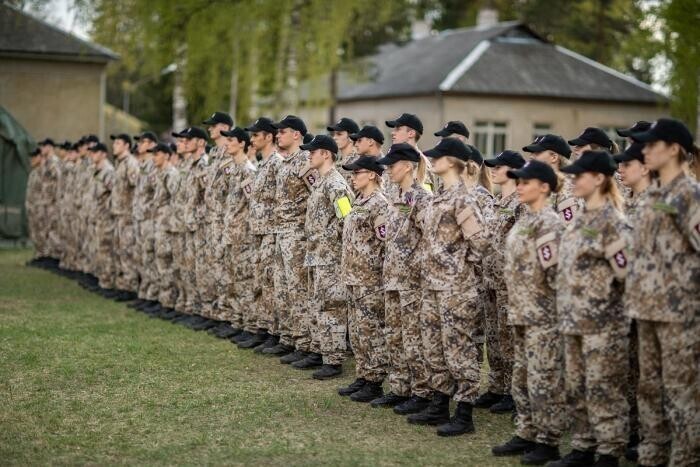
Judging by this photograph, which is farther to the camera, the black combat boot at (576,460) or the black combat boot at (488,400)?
the black combat boot at (488,400)

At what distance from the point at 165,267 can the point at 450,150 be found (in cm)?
622

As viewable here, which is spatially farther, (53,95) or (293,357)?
(53,95)

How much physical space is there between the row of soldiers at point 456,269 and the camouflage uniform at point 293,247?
0.02 m

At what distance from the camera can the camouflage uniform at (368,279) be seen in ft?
26.6

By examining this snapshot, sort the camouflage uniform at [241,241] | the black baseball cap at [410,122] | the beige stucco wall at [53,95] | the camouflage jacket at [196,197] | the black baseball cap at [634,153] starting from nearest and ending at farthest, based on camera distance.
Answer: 1. the black baseball cap at [634,153]
2. the black baseball cap at [410,122]
3. the camouflage uniform at [241,241]
4. the camouflage jacket at [196,197]
5. the beige stucco wall at [53,95]

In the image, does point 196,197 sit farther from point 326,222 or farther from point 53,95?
point 53,95

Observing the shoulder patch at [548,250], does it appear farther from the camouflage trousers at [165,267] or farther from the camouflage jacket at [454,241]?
the camouflage trousers at [165,267]

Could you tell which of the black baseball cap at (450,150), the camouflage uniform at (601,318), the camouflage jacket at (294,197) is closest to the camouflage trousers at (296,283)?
the camouflage jacket at (294,197)

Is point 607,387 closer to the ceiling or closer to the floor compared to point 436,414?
closer to the ceiling

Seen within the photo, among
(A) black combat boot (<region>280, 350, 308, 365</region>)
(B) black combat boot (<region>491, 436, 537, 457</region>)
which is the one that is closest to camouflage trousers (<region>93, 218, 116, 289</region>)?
(A) black combat boot (<region>280, 350, 308, 365</region>)

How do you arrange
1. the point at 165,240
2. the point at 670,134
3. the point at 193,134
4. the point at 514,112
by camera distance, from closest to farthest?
the point at 670,134 → the point at 193,134 → the point at 165,240 → the point at 514,112

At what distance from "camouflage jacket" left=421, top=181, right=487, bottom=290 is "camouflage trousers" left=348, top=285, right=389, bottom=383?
3.16ft

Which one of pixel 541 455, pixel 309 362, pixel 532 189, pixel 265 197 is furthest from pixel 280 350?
pixel 532 189

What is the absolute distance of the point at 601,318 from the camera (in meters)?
5.95
